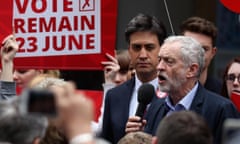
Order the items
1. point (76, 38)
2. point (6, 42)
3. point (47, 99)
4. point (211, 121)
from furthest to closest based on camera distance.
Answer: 1. point (76, 38)
2. point (6, 42)
3. point (211, 121)
4. point (47, 99)

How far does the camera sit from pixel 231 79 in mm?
6812

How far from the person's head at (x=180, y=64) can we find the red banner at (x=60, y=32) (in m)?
1.36

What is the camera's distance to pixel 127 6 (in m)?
9.54

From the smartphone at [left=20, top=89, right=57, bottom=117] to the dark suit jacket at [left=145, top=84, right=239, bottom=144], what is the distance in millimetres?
2834

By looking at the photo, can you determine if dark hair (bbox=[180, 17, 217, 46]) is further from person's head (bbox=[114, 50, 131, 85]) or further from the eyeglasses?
person's head (bbox=[114, 50, 131, 85])

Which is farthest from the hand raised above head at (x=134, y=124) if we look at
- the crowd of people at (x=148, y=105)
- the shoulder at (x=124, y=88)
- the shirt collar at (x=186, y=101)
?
the shoulder at (x=124, y=88)

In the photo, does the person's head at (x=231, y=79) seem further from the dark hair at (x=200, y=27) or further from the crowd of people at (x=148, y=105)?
the dark hair at (x=200, y=27)

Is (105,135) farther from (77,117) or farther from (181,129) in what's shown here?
(77,117)

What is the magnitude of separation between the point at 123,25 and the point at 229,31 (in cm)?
174

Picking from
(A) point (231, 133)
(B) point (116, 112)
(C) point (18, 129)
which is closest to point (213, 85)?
(B) point (116, 112)

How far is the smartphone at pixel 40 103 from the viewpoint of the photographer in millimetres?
2836

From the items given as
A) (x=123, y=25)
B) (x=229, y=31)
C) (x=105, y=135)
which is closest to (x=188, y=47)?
(x=105, y=135)

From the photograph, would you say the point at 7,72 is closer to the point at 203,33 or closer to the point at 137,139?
the point at 137,139

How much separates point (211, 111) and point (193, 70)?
0.36 metres
